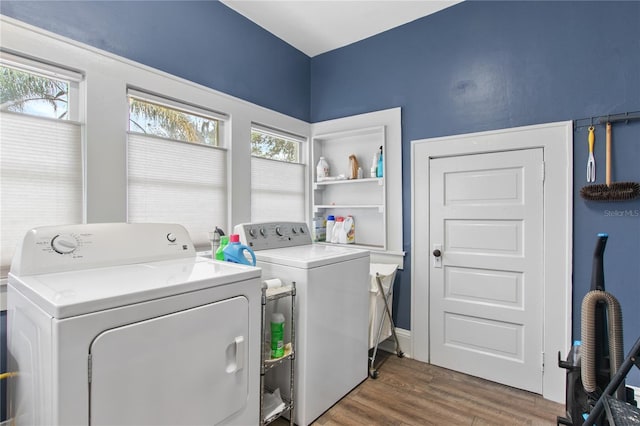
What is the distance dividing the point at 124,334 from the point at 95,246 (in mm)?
654

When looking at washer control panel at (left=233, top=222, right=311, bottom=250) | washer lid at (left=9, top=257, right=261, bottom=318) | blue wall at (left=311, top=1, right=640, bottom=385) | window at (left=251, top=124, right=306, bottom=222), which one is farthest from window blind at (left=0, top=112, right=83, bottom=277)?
blue wall at (left=311, top=1, right=640, bottom=385)

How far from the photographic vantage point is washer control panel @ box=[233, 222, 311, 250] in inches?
85.7

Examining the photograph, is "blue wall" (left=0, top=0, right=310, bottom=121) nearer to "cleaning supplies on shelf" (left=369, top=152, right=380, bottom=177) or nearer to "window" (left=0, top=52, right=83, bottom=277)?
"window" (left=0, top=52, right=83, bottom=277)

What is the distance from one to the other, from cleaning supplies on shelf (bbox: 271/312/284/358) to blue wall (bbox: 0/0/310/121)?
1802 millimetres

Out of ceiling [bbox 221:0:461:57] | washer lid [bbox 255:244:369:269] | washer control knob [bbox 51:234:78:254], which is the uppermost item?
ceiling [bbox 221:0:461:57]

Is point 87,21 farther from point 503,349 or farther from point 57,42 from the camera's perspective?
point 503,349

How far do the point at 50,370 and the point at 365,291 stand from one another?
182 centimetres

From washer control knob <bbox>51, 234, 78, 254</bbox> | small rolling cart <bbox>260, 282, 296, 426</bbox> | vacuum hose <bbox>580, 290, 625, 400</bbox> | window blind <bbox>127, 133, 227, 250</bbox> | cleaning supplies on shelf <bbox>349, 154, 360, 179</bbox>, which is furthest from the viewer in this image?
cleaning supplies on shelf <bbox>349, 154, 360, 179</bbox>

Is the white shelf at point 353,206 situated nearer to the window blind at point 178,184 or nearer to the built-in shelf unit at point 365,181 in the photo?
the built-in shelf unit at point 365,181

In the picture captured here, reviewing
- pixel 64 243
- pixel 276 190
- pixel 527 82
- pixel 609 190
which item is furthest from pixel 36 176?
pixel 609 190

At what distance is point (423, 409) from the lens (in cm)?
211

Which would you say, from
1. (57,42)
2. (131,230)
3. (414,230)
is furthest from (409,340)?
(57,42)

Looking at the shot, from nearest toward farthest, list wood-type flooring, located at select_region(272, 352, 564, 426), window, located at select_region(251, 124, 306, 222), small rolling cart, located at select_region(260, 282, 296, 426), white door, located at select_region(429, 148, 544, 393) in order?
small rolling cart, located at select_region(260, 282, 296, 426) < wood-type flooring, located at select_region(272, 352, 564, 426) < white door, located at select_region(429, 148, 544, 393) < window, located at select_region(251, 124, 306, 222)

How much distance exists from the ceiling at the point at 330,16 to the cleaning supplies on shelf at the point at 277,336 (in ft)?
7.79
